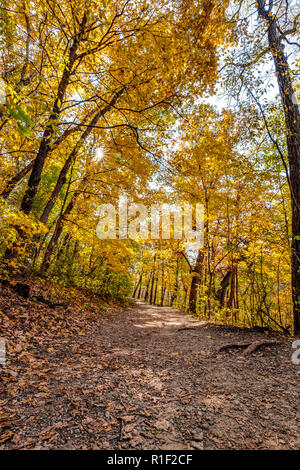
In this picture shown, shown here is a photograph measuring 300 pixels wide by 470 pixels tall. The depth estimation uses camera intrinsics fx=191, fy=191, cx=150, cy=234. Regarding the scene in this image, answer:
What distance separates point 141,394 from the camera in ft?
7.65

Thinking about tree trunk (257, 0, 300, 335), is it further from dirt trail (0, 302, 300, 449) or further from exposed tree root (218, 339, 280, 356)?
dirt trail (0, 302, 300, 449)

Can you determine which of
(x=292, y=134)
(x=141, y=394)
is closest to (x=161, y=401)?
(x=141, y=394)

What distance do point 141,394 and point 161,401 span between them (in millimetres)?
288

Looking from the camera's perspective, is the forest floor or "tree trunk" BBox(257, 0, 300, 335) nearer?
the forest floor

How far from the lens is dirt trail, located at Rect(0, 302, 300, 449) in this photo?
1639mm

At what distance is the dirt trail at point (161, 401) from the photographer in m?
1.64

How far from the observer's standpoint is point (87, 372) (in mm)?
2947

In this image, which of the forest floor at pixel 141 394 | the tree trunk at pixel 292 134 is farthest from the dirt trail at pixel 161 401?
the tree trunk at pixel 292 134

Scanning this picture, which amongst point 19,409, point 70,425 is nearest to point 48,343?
point 19,409

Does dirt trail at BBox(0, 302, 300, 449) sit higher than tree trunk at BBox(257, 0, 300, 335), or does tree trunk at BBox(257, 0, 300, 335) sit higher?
tree trunk at BBox(257, 0, 300, 335)

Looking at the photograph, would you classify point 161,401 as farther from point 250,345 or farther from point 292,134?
point 292,134

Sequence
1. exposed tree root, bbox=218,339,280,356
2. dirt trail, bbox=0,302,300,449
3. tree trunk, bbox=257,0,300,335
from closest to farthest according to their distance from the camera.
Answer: dirt trail, bbox=0,302,300,449
exposed tree root, bbox=218,339,280,356
tree trunk, bbox=257,0,300,335

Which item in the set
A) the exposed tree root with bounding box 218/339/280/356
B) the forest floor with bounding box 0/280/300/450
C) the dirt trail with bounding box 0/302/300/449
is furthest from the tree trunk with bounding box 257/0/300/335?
the dirt trail with bounding box 0/302/300/449
